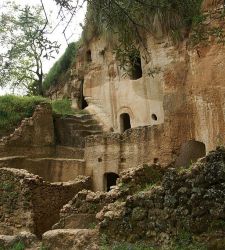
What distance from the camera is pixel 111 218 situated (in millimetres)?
7352

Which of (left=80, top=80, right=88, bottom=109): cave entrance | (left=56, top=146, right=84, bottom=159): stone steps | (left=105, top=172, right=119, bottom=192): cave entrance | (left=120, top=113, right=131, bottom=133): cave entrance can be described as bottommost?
(left=105, top=172, right=119, bottom=192): cave entrance

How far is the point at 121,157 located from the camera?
18.0 meters

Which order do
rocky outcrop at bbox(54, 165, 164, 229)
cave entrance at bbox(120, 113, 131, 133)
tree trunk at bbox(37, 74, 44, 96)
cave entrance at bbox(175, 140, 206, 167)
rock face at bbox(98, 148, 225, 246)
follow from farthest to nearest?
tree trunk at bbox(37, 74, 44, 96) < cave entrance at bbox(120, 113, 131, 133) < cave entrance at bbox(175, 140, 206, 167) < rocky outcrop at bbox(54, 165, 164, 229) < rock face at bbox(98, 148, 225, 246)

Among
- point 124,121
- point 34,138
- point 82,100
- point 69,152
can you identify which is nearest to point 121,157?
point 69,152

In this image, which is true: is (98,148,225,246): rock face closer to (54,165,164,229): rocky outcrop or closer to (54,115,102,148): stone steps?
(54,165,164,229): rocky outcrop

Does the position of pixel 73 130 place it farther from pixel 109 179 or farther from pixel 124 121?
pixel 109 179

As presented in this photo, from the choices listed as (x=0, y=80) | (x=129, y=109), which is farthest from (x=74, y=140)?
(x=0, y=80)

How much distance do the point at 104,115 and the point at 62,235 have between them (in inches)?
709

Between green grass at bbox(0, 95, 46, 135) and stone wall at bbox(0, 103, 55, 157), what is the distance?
1.91 m

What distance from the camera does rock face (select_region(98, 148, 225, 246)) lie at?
20.4 ft

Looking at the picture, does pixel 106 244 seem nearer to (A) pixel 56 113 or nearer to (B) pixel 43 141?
(B) pixel 43 141

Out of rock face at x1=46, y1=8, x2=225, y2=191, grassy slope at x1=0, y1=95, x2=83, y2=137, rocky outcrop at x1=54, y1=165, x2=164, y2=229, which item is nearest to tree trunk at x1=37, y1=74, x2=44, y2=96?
grassy slope at x1=0, y1=95, x2=83, y2=137

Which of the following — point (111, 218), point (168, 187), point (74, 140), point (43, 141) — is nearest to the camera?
point (168, 187)

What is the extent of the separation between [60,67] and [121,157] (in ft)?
45.2
